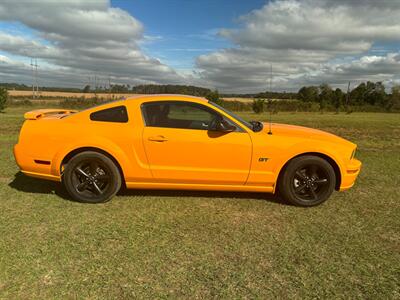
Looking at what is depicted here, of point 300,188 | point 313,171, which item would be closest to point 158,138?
point 300,188

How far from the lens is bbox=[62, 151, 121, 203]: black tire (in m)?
4.43

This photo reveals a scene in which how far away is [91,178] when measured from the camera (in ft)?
14.8

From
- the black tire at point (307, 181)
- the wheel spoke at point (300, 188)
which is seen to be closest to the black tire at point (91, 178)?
Answer: the black tire at point (307, 181)

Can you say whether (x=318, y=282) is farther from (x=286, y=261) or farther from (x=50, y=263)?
(x=50, y=263)

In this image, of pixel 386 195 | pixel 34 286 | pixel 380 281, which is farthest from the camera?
pixel 386 195

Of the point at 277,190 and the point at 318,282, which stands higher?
the point at 277,190

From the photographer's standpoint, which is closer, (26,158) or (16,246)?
(16,246)

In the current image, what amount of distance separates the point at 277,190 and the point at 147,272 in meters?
2.58

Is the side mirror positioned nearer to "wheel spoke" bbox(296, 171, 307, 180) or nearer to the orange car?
the orange car

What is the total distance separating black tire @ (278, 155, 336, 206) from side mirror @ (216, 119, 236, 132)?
953mm

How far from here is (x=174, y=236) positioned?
3.55m

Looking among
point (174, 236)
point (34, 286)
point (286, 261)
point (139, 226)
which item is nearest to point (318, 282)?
point (286, 261)

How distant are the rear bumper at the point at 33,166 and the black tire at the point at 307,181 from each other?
3.21 meters

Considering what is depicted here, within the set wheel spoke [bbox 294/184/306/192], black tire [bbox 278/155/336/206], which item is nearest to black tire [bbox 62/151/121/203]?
black tire [bbox 278/155/336/206]
